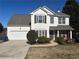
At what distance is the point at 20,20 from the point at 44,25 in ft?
27.3

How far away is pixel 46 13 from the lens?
4347cm

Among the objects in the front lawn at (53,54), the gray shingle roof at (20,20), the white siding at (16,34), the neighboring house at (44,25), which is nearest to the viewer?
the front lawn at (53,54)

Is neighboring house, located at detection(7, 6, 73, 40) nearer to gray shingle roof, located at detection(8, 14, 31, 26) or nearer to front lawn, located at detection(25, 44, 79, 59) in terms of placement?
gray shingle roof, located at detection(8, 14, 31, 26)

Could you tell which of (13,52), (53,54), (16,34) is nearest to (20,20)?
(16,34)

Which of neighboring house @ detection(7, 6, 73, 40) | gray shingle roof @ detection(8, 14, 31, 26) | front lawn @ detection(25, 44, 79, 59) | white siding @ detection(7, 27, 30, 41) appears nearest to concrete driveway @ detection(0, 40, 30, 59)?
front lawn @ detection(25, 44, 79, 59)

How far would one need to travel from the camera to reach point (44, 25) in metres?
43.4

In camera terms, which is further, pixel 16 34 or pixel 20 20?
pixel 20 20

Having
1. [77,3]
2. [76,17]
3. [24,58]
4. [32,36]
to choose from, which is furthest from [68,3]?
[24,58]

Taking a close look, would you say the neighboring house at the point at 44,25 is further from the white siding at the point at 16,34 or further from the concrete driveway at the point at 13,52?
the concrete driveway at the point at 13,52

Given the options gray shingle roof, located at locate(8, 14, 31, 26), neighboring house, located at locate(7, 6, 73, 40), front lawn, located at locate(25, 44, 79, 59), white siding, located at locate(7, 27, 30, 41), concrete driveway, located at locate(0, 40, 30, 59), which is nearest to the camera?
front lawn, located at locate(25, 44, 79, 59)

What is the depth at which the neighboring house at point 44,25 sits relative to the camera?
141ft

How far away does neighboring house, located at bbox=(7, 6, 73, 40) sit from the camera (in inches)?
1697

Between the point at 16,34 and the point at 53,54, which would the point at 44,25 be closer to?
the point at 16,34

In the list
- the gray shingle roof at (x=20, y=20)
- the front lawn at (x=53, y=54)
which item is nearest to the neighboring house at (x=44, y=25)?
the gray shingle roof at (x=20, y=20)
